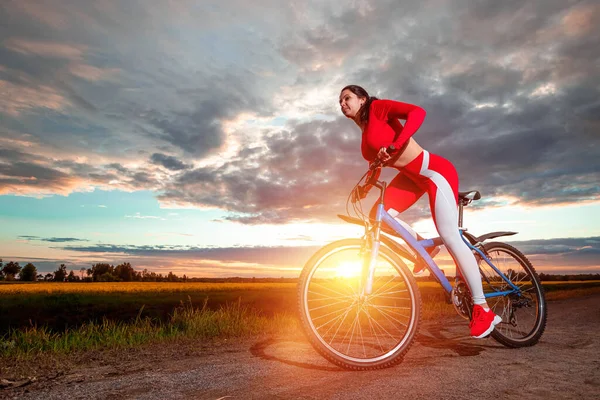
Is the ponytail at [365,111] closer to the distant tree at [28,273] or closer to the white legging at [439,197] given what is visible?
the white legging at [439,197]

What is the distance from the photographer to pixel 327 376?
376 centimetres

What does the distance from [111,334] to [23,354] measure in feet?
4.09

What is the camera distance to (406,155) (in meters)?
4.58

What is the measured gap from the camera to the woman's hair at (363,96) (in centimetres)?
461

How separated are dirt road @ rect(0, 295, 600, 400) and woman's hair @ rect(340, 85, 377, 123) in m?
2.54

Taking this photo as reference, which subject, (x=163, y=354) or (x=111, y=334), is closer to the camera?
(x=163, y=354)

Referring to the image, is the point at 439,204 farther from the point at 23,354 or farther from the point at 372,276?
the point at 23,354

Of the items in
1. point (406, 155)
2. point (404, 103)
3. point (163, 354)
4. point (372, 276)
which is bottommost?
point (163, 354)

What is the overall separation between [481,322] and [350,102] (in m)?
2.77

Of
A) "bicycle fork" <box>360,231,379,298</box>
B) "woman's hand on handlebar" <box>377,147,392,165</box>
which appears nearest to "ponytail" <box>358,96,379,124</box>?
"woman's hand on handlebar" <box>377,147,392,165</box>

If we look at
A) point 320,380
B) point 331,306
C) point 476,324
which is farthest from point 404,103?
point 320,380

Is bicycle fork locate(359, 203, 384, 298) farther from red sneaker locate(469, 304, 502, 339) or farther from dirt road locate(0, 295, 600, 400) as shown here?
red sneaker locate(469, 304, 502, 339)

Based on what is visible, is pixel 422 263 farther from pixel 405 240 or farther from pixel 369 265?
pixel 369 265

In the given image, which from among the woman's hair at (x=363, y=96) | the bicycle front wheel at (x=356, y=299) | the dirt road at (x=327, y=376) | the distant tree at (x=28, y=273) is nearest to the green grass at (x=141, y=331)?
the dirt road at (x=327, y=376)
